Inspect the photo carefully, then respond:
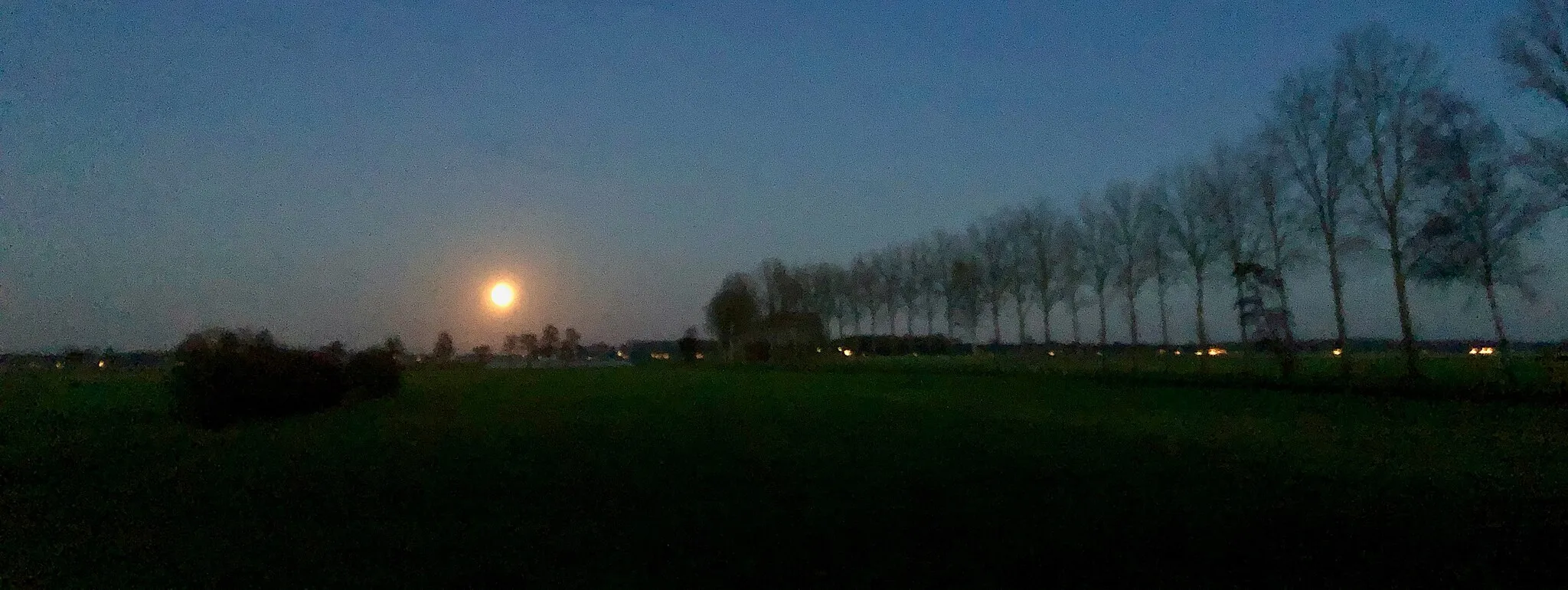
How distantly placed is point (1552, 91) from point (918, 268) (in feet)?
189

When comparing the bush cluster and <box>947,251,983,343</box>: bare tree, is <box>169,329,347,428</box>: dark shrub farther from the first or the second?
<box>947,251,983,343</box>: bare tree

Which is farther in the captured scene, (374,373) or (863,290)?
(863,290)

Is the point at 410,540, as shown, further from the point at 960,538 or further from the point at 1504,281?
the point at 1504,281

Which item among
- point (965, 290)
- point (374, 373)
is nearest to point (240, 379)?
point (374, 373)

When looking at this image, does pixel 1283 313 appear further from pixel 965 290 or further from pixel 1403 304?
pixel 965 290

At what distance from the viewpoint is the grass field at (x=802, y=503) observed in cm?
812

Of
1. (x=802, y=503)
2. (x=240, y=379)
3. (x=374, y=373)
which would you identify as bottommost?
(x=802, y=503)

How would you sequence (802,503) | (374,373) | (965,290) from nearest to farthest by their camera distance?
1. (802,503)
2. (374,373)
3. (965,290)

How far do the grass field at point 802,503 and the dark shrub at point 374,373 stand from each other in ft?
46.5

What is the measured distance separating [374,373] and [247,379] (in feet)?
39.1

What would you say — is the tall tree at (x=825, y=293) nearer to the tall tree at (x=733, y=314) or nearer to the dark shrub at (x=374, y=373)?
the tall tree at (x=733, y=314)

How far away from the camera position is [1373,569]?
7969 mm

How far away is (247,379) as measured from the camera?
25969 millimetres

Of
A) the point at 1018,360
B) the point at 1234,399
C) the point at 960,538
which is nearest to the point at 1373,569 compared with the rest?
the point at 960,538
